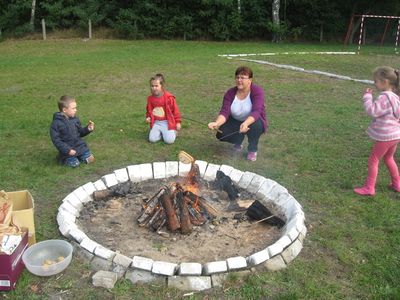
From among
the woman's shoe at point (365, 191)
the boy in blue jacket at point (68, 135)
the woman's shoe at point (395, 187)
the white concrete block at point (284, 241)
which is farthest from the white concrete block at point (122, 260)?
the woman's shoe at point (395, 187)

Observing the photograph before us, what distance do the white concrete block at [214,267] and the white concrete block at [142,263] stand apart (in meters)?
0.41

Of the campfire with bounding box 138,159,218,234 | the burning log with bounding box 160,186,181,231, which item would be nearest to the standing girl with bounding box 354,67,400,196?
the campfire with bounding box 138,159,218,234

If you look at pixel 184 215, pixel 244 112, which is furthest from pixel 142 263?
pixel 244 112

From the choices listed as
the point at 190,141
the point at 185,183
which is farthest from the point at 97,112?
the point at 185,183

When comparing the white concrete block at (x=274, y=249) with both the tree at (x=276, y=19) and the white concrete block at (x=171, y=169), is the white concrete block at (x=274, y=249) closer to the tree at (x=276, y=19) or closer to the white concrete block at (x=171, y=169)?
the white concrete block at (x=171, y=169)

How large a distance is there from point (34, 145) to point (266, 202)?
3619 millimetres

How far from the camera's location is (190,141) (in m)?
6.46

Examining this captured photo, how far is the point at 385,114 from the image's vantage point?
451 centimetres

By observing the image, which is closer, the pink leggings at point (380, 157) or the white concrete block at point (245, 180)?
the pink leggings at point (380, 157)

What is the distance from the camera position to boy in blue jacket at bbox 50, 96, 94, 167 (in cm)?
523

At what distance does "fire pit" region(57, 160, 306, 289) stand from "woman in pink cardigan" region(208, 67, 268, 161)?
83 cm

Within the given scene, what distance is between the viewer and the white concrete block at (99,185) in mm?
4617

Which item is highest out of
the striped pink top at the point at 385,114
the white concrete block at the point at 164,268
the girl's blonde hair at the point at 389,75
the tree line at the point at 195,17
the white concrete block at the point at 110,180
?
the tree line at the point at 195,17

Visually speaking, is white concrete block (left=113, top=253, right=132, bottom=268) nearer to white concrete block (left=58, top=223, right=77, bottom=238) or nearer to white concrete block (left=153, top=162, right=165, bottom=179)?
white concrete block (left=58, top=223, right=77, bottom=238)
